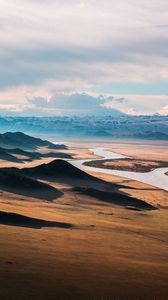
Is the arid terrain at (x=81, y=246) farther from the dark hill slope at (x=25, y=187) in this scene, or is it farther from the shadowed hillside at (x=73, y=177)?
the shadowed hillside at (x=73, y=177)

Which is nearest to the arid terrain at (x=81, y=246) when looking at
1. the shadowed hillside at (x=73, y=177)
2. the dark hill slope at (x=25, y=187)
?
the dark hill slope at (x=25, y=187)

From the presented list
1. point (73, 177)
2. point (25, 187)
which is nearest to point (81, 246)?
point (25, 187)

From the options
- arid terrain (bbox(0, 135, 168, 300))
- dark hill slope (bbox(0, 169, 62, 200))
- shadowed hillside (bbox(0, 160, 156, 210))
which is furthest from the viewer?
shadowed hillside (bbox(0, 160, 156, 210))

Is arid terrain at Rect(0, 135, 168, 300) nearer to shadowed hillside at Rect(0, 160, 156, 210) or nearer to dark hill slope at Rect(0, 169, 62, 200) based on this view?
dark hill slope at Rect(0, 169, 62, 200)

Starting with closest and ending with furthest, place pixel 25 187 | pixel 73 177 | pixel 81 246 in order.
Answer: pixel 81 246
pixel 25 187
pixel 73 177

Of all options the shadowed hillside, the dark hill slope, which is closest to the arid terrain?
the dark hill slope

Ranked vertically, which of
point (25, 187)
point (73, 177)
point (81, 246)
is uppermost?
point (73, 177)

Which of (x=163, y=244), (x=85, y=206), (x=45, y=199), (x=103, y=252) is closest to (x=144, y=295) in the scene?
(x=103, y=252)

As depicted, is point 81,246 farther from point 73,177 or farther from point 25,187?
point 73,177
